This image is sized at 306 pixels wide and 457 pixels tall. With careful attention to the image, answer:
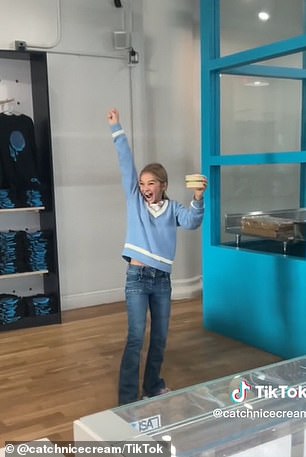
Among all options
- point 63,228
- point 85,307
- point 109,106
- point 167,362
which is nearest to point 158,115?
point 109,106

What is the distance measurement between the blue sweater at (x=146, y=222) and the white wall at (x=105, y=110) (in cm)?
213

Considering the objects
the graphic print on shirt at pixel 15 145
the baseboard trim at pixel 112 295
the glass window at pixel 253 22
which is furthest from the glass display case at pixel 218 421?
the baseboard trim at pixel 112 295

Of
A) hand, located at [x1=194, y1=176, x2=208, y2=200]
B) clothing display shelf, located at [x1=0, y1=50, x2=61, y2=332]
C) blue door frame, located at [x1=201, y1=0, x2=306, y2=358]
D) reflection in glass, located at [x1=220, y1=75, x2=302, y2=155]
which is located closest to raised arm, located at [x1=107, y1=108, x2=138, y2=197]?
hand, located at [x1=194, y1=176, x2=208, y2=200]

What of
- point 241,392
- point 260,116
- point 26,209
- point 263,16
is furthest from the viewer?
point 260,116

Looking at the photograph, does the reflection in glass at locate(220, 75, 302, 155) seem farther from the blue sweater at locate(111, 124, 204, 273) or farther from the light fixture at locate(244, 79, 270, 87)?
the blue sweater at locate(111, 124, 204, 273)

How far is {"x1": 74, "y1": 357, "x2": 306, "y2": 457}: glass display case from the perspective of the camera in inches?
43.0

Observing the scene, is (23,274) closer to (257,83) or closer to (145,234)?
(145,234)

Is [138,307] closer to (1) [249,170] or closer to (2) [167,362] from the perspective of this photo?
(2) [167,362]

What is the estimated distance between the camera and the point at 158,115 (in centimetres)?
492

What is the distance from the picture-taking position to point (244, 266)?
11.7 ft

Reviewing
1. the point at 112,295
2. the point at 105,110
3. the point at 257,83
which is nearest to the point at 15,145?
the point at 105,110

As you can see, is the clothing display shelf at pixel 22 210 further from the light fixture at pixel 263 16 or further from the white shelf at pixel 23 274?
the light fixture at pixel 263 16

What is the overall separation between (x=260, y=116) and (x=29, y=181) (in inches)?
75.7

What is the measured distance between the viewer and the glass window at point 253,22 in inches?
145
